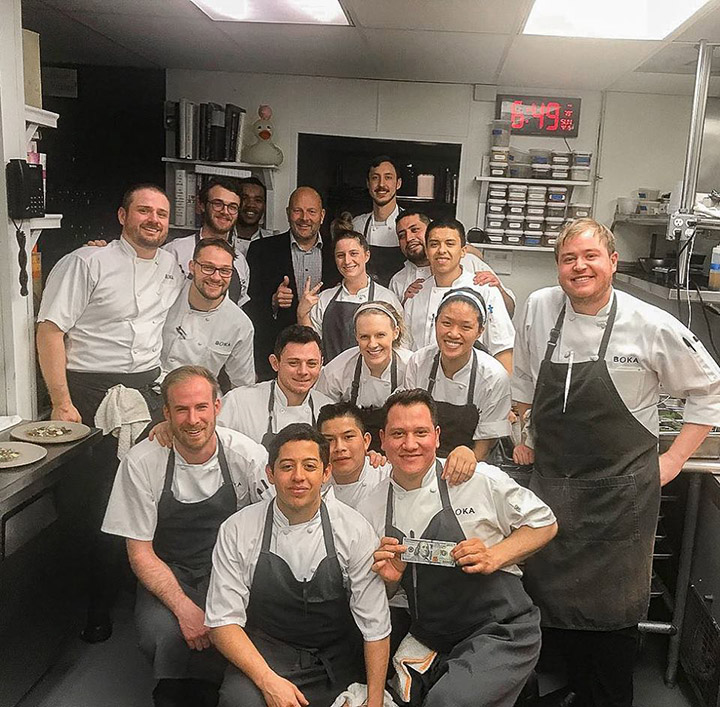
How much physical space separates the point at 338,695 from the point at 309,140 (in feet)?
10.9

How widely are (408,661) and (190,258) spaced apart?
208 centimetres

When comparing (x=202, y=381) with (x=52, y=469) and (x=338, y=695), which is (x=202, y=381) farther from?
(x=338, y=695)

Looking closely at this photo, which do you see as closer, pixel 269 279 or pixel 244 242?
pixel 269 279

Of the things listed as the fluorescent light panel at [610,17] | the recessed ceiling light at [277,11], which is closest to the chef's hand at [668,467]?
the fluorescent light panel at [610,17]

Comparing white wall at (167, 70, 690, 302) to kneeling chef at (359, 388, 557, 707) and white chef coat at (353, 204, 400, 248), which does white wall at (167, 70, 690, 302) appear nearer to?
white chef coat at (353, 204, 400, 248)

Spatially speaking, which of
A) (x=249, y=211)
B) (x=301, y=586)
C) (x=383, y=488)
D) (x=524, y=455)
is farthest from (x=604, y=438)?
(x=249, y=211)

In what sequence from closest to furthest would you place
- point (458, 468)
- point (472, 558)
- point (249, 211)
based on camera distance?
point (472, 558) → point (458, 468) → point (249, 211)

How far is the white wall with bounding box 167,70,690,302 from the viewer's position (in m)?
4.25

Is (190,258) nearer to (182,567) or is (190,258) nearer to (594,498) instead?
(182,567)

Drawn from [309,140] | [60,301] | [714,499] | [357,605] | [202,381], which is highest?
[309,140]

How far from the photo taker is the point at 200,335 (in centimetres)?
291

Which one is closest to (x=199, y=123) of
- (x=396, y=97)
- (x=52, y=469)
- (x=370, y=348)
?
(x=396, y=97)

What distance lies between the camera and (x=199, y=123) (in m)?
4.13

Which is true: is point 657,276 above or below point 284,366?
above
